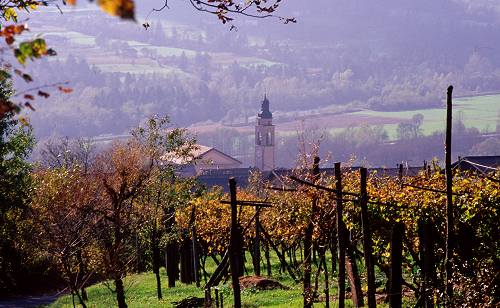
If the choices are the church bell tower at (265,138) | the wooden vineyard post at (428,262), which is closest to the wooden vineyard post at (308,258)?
the wooden vineyard post at (428,262)

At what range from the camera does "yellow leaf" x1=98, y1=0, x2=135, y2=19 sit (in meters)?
3.81

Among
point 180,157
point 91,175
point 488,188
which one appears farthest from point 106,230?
point 488,188

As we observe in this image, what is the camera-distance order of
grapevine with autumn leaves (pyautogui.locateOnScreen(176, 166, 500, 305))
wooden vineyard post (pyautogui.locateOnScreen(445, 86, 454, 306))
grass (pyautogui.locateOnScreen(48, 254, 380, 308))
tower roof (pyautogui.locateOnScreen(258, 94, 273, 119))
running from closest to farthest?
1. wooden vineyard post (pyautogui.locateOnScreen(445, 86, 454, 306))
2. grapevine with autumn leaves (pyautogui.locateOnScreen(176, 166, 500, 305))
3. grass (pyautogui.locateOnScreen(48, 254, 380, 308))
4. tower roof (pyautogui.locateOnScreen(258, 94, 273, 119))

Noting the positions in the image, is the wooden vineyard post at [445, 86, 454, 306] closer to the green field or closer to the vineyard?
the vineyard

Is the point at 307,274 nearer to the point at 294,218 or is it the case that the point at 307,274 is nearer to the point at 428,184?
the point at 294,218

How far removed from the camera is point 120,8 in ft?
12.6

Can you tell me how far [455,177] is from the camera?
60.6ft

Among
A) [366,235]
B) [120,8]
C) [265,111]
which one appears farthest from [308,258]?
[265,111]

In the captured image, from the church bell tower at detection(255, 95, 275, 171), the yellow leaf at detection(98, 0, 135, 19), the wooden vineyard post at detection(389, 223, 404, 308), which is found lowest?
the church bell tower at detection(255, 95, 275, 171)

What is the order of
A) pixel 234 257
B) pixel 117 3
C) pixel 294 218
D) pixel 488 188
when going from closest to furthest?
pixel 117 3 → pixel 488 188 → pixel 234 257 → pixel 294 218

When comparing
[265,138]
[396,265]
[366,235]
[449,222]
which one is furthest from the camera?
[265,138]

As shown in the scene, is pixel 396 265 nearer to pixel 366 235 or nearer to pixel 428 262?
pixel 428 262

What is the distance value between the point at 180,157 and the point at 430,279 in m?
16.8

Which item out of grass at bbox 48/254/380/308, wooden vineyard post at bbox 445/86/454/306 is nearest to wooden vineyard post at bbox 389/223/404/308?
wooden vineyard post at bbox 445/86/454/306
